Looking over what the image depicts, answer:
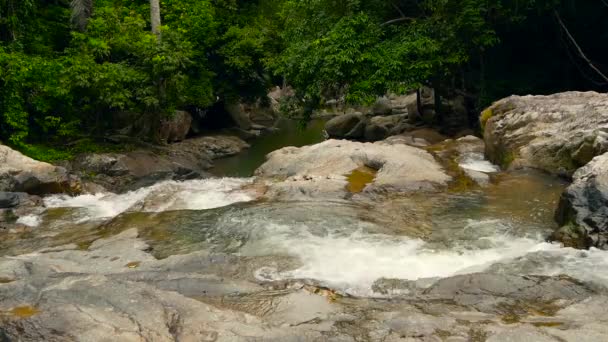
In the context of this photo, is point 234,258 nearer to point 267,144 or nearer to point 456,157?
point 456,157

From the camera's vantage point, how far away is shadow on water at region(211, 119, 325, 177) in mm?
22328

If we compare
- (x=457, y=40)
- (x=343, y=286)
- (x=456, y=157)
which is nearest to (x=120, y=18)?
(x=457, y=40)

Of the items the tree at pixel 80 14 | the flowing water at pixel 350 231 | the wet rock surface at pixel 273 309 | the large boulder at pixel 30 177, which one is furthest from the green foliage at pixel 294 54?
the wet rock surface at pixel 273 309

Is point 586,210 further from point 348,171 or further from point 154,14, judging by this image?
point 154,14

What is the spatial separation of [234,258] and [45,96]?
14284 millimetres

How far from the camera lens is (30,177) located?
14797 millimetres

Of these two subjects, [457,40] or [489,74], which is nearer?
[457,40]

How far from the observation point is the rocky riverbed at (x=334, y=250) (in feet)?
18.3

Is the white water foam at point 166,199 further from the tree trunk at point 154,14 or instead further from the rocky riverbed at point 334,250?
the tree trunk at point 154,14


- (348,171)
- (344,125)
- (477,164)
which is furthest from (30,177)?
(344,125)

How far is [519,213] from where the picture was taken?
34.8 ft

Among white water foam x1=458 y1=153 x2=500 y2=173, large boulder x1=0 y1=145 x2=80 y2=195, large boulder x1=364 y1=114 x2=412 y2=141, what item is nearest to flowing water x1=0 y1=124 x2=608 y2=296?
white water foam x1=458 y1=153 x2=500 y2=173

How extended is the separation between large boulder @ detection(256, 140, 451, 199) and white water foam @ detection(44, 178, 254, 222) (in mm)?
940

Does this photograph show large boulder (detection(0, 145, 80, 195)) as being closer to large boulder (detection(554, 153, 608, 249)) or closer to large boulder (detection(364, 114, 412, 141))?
large boulder (detection(554, 153, 608, 249))
